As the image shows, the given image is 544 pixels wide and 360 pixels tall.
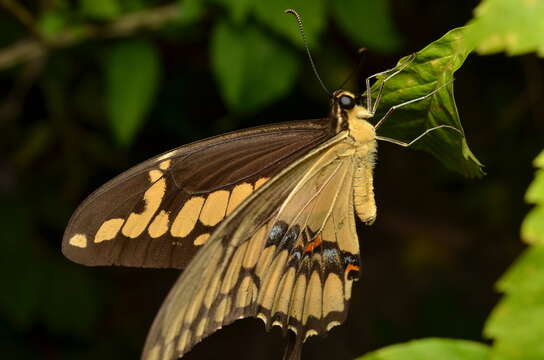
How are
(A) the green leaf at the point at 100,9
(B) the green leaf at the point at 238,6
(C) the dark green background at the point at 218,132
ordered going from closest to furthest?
(B) the green leaf at the point at 238,6 → (A) the green leaf at the point at 100,9 → (C) the dark green background at the point at 218,132

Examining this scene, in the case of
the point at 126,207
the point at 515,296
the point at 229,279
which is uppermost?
the point at 126,207

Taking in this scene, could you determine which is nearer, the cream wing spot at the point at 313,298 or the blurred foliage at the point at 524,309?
the blurred foliage at the point at 524,309

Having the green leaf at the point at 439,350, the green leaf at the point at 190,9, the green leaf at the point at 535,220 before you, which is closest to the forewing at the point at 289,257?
the green leaf at the point at 439,350

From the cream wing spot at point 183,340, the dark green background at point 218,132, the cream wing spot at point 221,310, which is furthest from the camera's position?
the dark green background at point 218,132

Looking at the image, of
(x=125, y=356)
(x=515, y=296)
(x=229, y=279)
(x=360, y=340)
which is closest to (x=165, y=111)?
(x=125, y=356)

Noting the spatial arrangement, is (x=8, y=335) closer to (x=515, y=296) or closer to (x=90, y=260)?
(x=90, y=260)

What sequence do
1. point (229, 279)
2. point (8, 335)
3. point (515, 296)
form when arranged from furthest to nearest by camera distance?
point (8, 335)
point (229, 279)
point (515, 296)

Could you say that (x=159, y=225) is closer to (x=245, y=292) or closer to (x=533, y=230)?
(x=245, y=292)

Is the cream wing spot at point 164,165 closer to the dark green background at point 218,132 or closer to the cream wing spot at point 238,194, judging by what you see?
the cream wing spot at point 238,194
